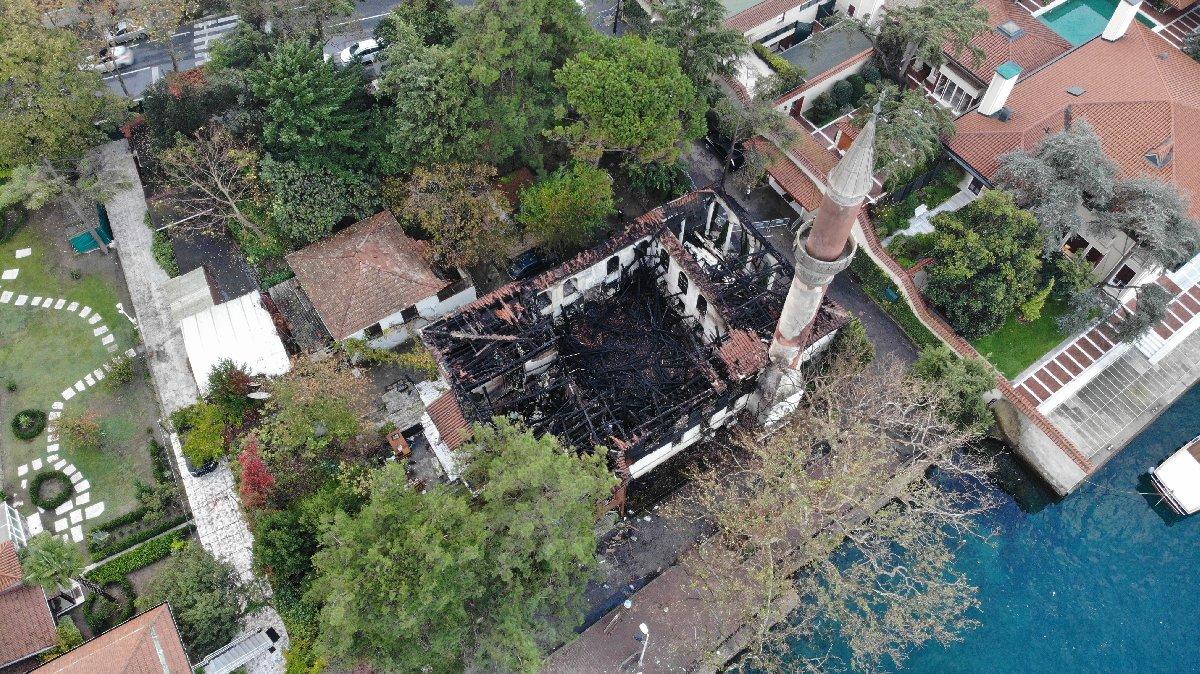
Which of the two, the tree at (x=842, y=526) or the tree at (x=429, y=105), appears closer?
the tree at (x=842, y=526)

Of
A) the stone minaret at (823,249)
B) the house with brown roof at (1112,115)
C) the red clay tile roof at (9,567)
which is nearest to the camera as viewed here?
the stone minaret at (823,249)

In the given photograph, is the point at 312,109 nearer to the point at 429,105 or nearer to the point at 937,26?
the point at 429,105

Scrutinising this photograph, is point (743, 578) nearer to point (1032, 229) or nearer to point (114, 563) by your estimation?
point (1032, 229)

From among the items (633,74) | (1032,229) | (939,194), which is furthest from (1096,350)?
(633,74)

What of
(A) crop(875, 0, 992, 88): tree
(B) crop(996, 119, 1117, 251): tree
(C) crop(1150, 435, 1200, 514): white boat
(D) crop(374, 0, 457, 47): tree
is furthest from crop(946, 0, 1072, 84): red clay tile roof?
(D) crop(374, 0, 457, 47): tree

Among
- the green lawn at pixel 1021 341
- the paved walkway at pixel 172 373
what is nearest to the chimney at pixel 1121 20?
the green lawn at pixel 1021 341

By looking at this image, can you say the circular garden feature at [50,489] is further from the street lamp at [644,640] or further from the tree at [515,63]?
the street lamp at [644,640]

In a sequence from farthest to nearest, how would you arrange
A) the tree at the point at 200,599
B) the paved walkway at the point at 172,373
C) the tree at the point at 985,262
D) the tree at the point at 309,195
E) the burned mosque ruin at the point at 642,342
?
the tree at the point at 309,195 < the tree at the point at 985,262 < the paved walkway at the point at 172,373 < the burned mosque ruin at the point at 642,342 < the tree at the point at 200,599
